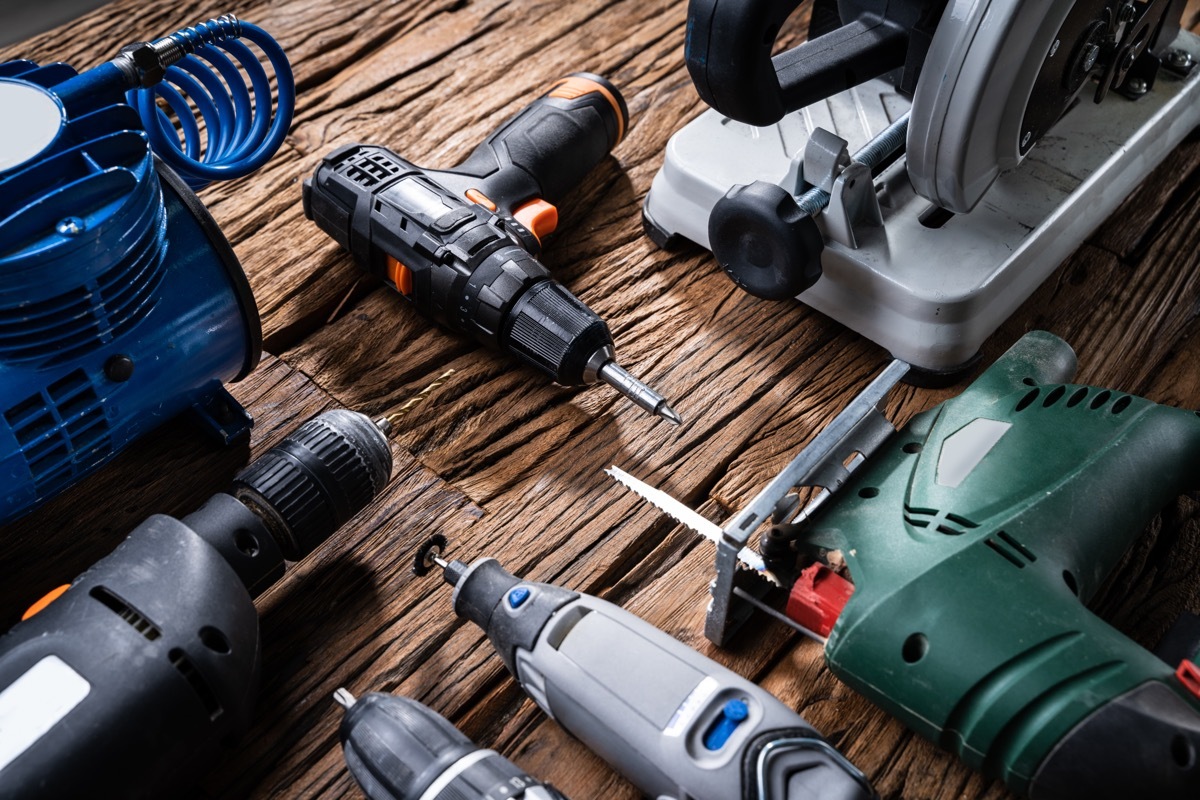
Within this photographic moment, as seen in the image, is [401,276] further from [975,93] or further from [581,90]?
[975,93]

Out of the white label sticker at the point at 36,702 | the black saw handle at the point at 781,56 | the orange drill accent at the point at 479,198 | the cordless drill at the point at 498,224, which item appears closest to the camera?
the white label sticker at the point at 36,702

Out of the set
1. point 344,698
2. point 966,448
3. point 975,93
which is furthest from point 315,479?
point 975,93

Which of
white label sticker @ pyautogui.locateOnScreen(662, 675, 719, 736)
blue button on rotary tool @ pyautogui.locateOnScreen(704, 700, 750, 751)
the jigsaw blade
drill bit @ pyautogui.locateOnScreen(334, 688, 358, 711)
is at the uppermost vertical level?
white label sticker @ pyautogui.locateOnScreen(662, 675, 719, 736)

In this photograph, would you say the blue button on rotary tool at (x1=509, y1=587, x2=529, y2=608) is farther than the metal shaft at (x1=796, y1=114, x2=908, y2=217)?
No

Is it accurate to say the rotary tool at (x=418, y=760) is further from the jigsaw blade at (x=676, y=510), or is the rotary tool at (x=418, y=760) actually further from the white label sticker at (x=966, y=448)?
the white label sticker at (x=966, y=448)

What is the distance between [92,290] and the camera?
0.94 m

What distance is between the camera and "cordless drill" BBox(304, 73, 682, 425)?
1178 mm

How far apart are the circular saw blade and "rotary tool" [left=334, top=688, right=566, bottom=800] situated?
694 mm

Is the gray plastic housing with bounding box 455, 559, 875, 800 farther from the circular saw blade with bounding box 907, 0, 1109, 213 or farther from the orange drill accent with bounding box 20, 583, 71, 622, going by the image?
the circular saw blade with bounding box 907, 0, 1109, 213

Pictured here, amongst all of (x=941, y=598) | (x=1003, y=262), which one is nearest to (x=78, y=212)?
(x=941, y=598)

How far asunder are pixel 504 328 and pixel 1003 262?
518 millimetres

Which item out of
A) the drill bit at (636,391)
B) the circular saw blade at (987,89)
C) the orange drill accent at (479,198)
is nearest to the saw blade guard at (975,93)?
the circular saw blade at (987,89)

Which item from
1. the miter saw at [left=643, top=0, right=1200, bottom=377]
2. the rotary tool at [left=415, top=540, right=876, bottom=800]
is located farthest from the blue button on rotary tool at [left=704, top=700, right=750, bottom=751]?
the miter saw at [left=643, top=0, right=1200, bottom=377]

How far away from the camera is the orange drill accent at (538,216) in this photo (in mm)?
1316
